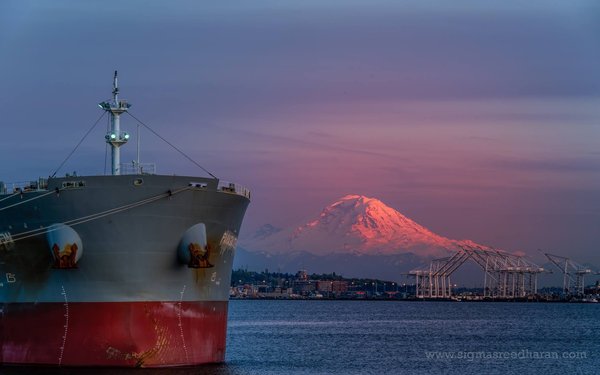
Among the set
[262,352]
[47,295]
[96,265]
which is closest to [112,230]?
[96,265]

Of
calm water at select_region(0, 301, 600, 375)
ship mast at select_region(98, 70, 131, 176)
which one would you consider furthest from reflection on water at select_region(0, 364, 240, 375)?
ship mast at select_region(98, 70, 131, 176)

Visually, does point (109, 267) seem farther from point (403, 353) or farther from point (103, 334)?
point (403, 353)

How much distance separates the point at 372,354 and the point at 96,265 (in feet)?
70.6

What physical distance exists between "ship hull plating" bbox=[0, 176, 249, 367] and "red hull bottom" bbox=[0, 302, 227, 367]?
4 cm

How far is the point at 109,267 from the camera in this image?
3509cm

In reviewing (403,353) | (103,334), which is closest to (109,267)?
(103,334)

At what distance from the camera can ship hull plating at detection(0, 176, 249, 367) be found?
34969 mm

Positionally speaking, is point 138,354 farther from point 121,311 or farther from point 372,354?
point 372,354

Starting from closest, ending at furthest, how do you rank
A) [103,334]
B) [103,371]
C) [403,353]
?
[103,371]
[103,334]
[403,353]

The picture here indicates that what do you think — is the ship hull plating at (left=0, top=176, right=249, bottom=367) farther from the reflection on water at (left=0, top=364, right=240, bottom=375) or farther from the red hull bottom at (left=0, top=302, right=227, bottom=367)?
the reflection on water at (left=0, top=364, right=240, bottom=375)

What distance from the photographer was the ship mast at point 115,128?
4028cm

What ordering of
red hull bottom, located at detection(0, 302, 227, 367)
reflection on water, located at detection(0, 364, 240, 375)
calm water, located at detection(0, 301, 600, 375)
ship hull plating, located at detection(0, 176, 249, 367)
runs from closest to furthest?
reflection on water, located at detection(0, 364, 240, 375) → ship hull plating, located at detection(0, 176, 249, 367) → red hull bottom, located at detection(0, 302, 227, 367) → calm water, located at detection(0, 301, 600, 375)

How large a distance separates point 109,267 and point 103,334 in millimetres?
2350

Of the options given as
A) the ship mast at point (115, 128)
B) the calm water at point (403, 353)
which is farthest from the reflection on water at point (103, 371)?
the ship mast at point (115, 128)
